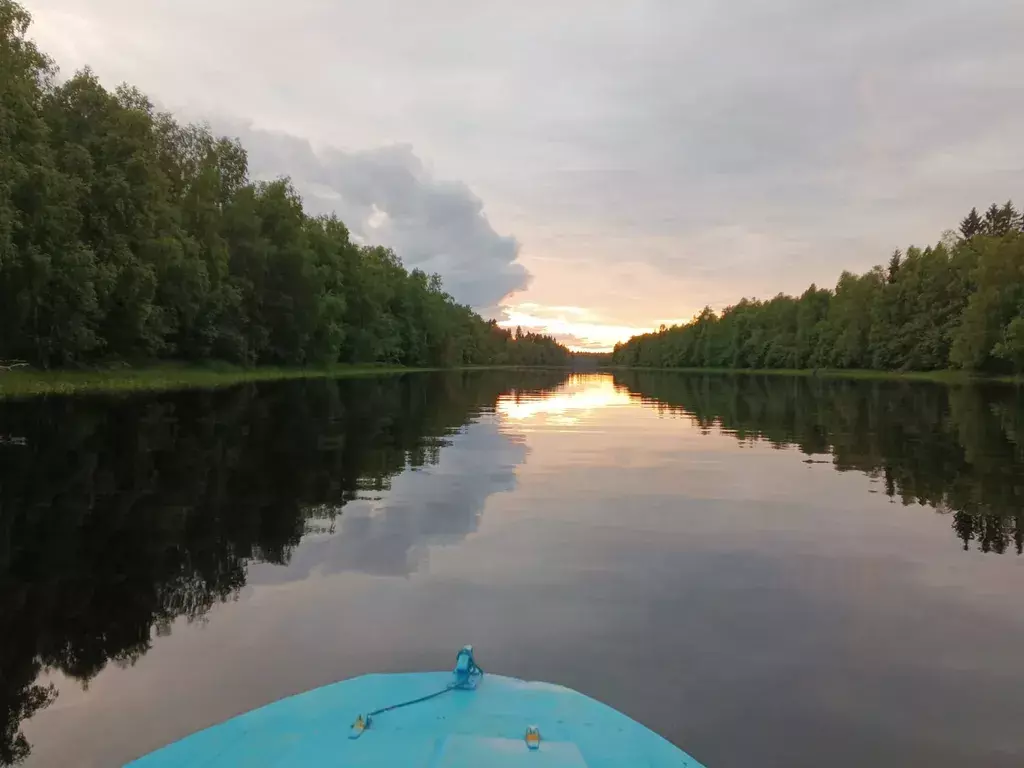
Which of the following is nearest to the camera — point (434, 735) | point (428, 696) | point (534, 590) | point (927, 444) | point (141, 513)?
point (434, 735)

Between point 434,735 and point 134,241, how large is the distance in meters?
45.7

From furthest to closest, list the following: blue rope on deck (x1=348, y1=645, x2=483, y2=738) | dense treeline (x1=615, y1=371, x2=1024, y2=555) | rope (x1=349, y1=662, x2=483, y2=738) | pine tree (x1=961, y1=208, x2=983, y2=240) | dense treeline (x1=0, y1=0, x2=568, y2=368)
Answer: pine tree (x1=961, y1=208, x2=983, y2=240)
dense treeline (x1=0, y1=0, x2=568, y2=368)
dense treeline (x1=615, y1=371, x2=1024, y2=555)
blue rope on deck (x1=348, y1=645, x2=483, y2=738)
rope (x1=349, y1=662, x2=483, y2=738)

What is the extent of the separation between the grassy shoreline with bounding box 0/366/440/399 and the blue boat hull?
34961 millimetres

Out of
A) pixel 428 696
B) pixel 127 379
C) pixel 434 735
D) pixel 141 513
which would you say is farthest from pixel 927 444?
pixel 127 379

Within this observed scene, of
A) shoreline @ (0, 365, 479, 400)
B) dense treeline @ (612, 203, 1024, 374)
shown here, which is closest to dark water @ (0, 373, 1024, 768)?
shoreline @ (0, 365, 479, 400)

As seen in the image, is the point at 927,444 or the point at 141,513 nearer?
the point at 141,513

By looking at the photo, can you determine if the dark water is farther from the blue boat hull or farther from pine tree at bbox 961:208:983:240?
pine tree at bbox 961:208:983:240

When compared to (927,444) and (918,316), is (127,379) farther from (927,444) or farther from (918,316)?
(918,316)

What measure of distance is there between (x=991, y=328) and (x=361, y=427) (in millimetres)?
76467

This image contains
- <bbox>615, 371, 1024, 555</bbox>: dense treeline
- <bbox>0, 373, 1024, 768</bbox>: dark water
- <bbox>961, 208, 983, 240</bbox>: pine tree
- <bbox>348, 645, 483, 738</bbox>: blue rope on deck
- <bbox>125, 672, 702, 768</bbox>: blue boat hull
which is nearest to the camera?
<bbox>125, 672, 702, 768</bbox>: blue boat hull

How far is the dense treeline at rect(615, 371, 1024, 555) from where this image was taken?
45.8 feet

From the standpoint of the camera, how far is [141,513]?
40.5ft

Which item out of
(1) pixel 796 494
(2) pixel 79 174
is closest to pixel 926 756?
(1) pixel 796 494

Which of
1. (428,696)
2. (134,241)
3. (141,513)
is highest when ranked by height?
(134,241)
